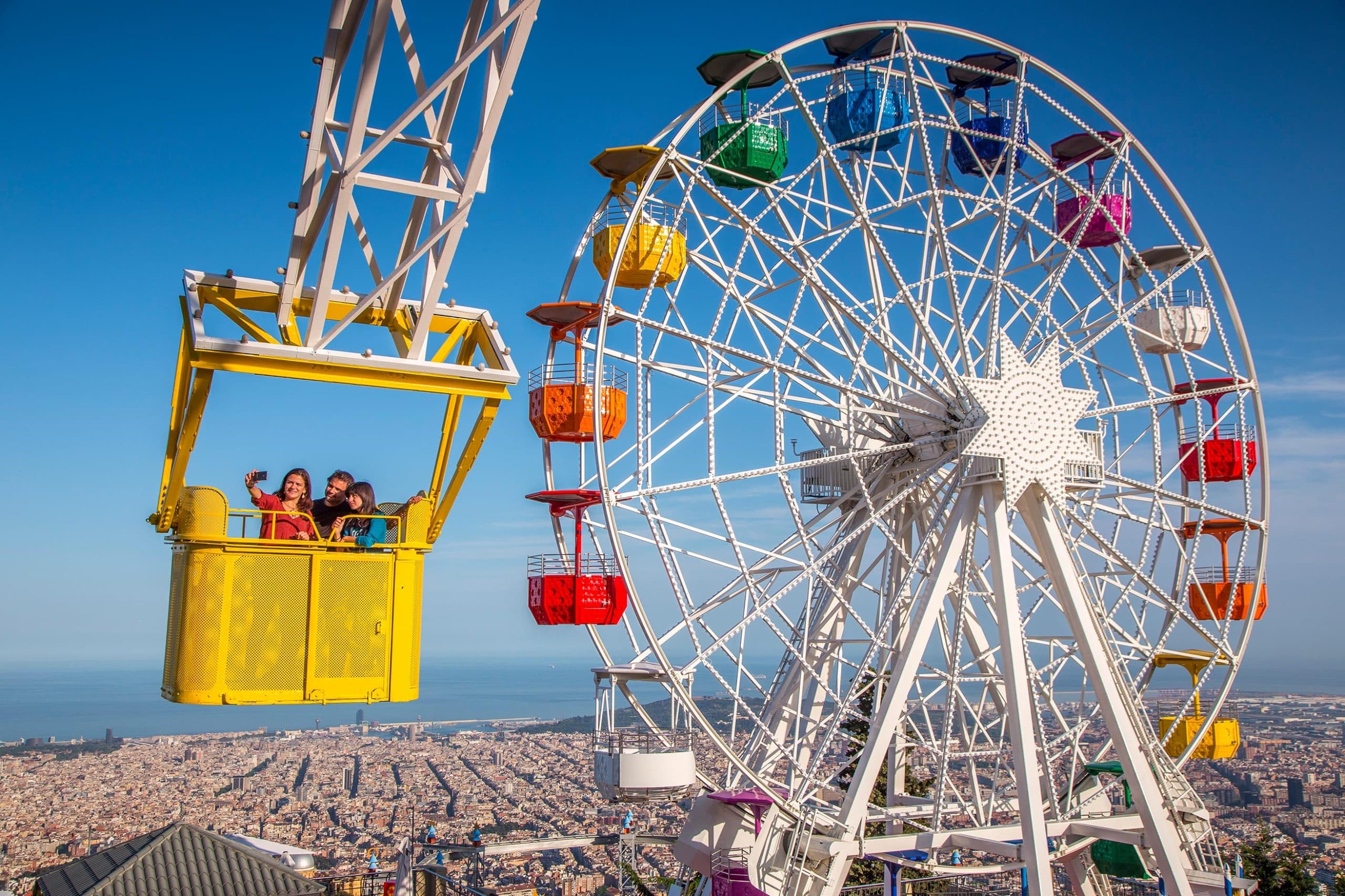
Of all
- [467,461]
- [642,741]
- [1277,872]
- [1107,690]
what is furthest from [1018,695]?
[1277,872]

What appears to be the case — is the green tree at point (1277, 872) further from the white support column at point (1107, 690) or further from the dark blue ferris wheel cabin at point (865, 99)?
the dark blue ferris wheel cabin at point (865, 99)

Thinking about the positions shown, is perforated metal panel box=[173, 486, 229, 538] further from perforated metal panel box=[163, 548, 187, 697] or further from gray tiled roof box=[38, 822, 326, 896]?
gray tiled roof box=[38, 822, 326, 896]

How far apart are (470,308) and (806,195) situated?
10579mm

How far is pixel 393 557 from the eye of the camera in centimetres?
734

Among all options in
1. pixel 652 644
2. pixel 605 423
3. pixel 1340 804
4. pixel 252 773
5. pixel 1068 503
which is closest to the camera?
pixel 652 644

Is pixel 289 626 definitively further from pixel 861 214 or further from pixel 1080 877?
pixel 1080 877

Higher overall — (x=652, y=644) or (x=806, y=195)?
(x=806, y=195)

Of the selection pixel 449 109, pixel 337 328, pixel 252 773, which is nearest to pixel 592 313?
pixel 449 109

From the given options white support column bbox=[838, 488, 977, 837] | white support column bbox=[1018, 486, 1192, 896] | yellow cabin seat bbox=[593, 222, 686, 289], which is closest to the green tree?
white support column bbox=[1018, 486, 1192, 896]

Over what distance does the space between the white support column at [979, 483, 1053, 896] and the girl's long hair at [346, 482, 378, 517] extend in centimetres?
945

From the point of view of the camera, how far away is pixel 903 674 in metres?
14.5

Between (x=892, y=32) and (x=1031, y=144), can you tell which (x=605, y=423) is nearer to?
(x=892, y=32)

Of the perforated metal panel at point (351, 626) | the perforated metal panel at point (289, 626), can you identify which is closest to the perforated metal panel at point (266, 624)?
the perforated metal panel at point (289, 626)

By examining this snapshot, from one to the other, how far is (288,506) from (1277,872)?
26061mm
